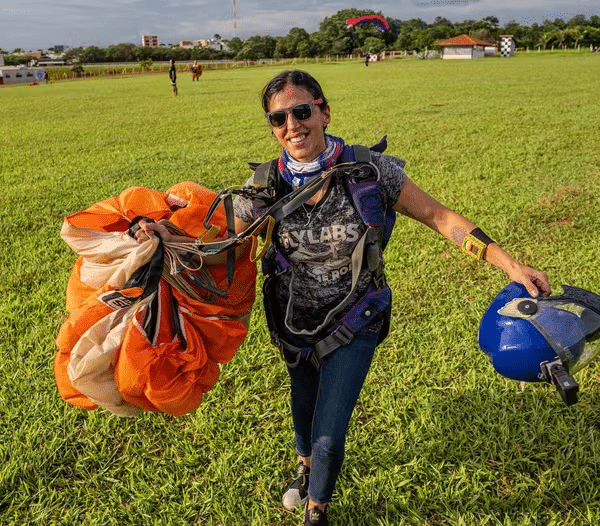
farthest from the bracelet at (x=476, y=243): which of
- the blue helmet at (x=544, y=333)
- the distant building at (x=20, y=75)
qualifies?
the distant building at (x=20, y=75)

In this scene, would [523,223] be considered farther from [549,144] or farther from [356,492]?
[549,144]

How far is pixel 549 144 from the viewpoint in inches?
405

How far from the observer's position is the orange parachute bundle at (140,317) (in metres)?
2.00

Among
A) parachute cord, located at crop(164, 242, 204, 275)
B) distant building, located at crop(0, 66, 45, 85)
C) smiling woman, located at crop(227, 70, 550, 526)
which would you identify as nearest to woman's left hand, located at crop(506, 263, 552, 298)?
smiling woman, located at crop(227, 70, 550, 526)

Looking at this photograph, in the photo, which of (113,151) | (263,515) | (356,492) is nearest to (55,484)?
(263,515)

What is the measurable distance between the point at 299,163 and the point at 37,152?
11.4m

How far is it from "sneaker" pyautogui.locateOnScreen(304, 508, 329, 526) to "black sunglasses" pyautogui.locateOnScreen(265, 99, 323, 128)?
5.39 feet

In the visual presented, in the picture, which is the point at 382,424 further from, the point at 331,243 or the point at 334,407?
the point at 331,243

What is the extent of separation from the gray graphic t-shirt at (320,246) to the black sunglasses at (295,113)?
0.28m

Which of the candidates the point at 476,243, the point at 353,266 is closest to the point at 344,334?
the point at 353,266

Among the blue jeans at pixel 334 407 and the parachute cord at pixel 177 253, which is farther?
the blue jeans at pixel 334 407

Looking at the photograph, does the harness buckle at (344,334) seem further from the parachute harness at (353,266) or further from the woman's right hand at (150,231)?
the woman's right hand at (150,231)

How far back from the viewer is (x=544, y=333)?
2049 mm

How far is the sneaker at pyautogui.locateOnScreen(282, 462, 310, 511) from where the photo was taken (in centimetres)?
262
